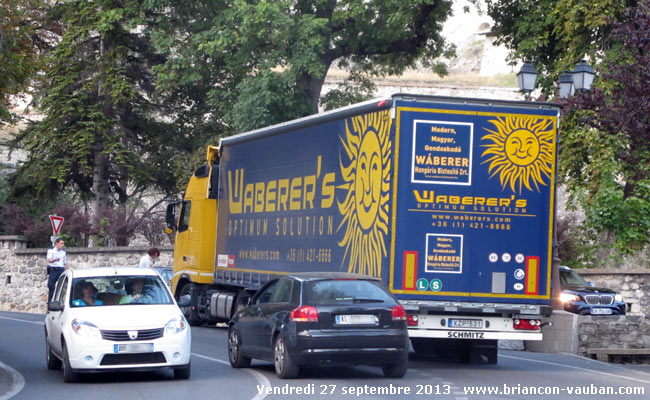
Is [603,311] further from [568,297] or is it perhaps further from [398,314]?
[398,314]

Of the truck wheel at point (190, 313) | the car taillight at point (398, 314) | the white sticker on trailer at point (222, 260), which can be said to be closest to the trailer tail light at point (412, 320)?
the car taillight at point (398, 314)

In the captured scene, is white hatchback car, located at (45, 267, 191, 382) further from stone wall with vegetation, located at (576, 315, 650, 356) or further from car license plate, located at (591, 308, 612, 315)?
car license plate, located at (591, 308, 612, 315)

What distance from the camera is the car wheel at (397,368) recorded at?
1362cm

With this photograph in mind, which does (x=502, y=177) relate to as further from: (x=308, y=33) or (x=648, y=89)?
(x=308, y=33)

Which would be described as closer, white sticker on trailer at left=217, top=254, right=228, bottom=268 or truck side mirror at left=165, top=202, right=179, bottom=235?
white sticker on trailer at left=217, top=254, right=228, bottom=268

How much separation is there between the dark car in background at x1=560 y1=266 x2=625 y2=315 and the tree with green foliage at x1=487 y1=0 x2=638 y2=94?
8409 millimetres

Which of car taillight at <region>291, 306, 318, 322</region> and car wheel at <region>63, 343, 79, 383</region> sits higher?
car taillight at <region>291, 306, 318, 322</region>

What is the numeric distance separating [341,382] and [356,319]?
90 cm

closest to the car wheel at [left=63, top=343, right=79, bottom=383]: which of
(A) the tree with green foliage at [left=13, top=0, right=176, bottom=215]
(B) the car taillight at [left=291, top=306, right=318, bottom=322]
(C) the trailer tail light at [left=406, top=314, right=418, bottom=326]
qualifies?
(B) the car taillight at [left=291, top=306, right=318, bottom=322]

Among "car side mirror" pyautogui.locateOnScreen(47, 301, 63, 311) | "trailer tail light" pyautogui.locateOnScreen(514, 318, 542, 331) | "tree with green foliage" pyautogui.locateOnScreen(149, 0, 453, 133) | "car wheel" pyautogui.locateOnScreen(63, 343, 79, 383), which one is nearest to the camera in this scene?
"car wheel" pyautogui.locateOnScreen(63, 343, 79, 383)

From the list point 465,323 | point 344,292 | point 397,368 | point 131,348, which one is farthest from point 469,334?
point 131,348

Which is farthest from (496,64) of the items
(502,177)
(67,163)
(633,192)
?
(502,177)

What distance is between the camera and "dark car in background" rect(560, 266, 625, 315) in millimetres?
24797

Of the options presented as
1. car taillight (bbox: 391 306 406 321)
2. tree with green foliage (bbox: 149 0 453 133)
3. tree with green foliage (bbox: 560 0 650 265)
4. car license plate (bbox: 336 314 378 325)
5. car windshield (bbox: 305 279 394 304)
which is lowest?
car license plate (bbox: 336 314 378 325)
